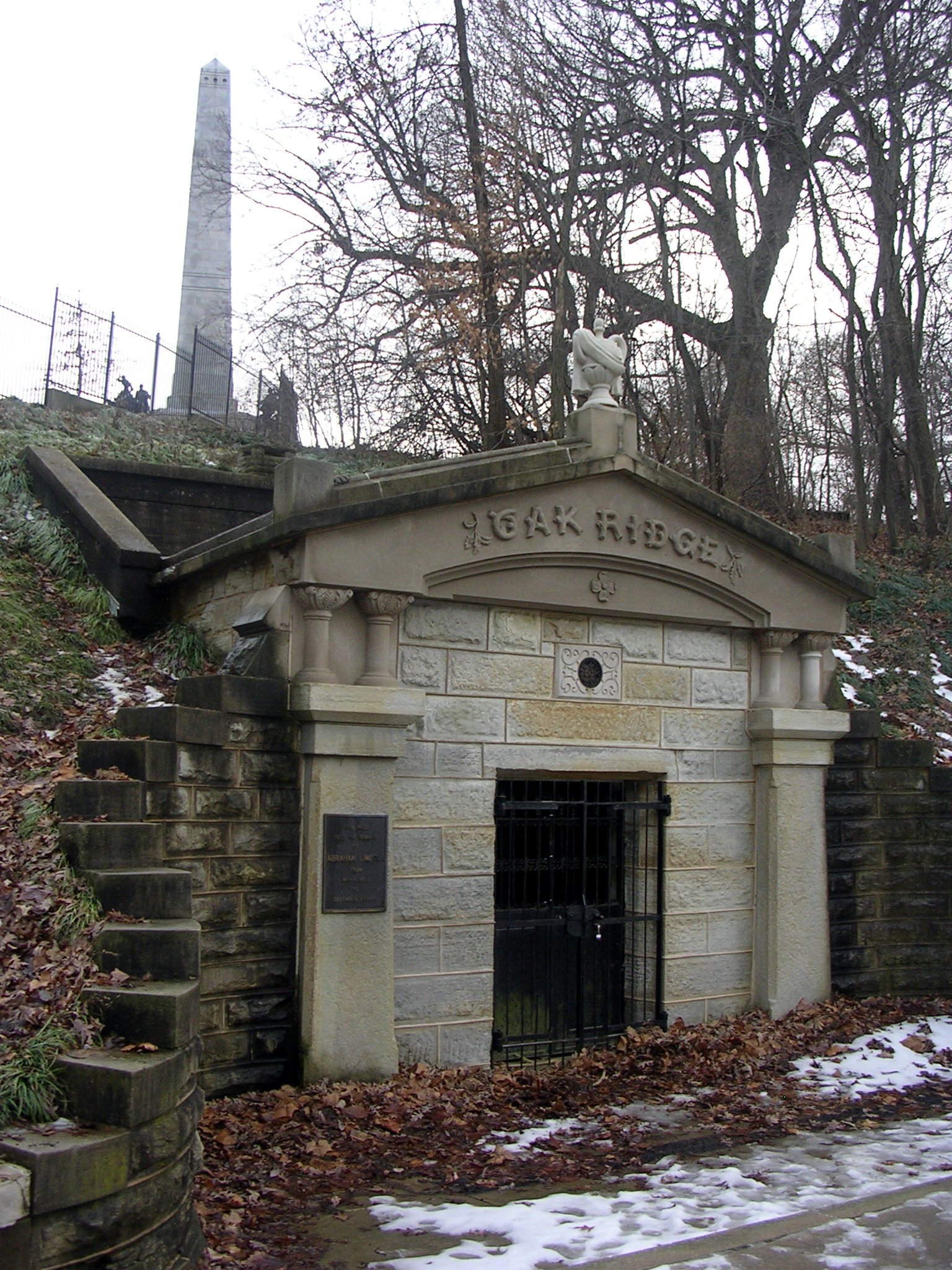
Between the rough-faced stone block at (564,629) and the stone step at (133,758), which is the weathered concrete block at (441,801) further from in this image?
the stone step at (133,758)

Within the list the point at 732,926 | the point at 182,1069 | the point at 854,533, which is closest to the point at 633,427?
the point at 732,926

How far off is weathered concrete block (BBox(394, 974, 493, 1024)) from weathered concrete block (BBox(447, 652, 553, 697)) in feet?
5.96

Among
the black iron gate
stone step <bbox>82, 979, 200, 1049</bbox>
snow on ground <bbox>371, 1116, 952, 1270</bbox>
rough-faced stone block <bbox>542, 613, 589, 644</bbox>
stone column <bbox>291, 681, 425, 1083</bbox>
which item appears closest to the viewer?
stone step <bbox>82, 979, 200, 1049</bbox>

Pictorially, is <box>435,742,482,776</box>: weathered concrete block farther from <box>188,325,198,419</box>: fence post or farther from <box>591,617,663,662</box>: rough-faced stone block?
<box>188,325,198,419</box>: fence post

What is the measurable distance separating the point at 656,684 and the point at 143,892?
14.4ft

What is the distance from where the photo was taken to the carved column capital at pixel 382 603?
727 centimetres

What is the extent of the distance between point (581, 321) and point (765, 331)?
9.29ft

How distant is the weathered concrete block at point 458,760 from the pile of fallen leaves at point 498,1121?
5.94 ft

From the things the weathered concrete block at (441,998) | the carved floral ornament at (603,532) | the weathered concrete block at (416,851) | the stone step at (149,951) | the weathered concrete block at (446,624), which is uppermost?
the carved floral ornament at (603,532)

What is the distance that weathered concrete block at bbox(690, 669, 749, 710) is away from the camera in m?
8.87

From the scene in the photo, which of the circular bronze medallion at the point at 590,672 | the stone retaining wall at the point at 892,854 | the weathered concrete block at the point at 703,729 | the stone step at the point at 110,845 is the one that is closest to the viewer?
the stone step at the point at 110,845

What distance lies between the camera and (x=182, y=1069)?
4547 mm

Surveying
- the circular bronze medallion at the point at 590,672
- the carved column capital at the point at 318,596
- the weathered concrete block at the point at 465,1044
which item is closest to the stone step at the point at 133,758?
the carved column capital at the point at 318,596

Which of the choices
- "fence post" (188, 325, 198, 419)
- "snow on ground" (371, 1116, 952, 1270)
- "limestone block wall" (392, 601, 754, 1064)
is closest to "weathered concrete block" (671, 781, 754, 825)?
"limestone block wall" (392, 601, 754, 1064)
